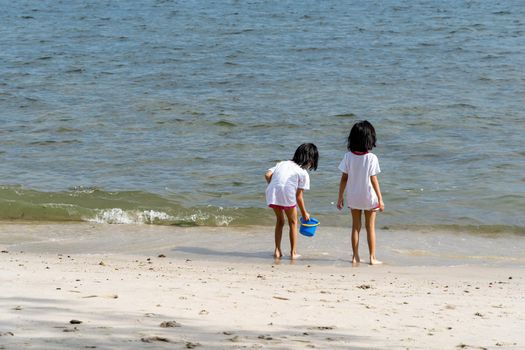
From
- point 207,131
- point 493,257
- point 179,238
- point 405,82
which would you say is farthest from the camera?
point 405,82

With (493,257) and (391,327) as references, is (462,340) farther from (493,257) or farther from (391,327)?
(493,257)

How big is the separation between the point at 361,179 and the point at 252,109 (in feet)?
27.5

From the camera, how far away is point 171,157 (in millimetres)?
14188

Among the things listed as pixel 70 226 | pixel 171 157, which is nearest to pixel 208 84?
pixel 171 157

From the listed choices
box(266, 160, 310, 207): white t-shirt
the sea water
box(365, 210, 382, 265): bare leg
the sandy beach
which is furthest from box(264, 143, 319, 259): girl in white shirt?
the sea water

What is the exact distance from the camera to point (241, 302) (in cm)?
663

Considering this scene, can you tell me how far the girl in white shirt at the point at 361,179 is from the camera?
353 inches

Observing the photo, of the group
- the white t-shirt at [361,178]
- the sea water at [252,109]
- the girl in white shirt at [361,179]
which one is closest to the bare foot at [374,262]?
the girl in white shirt at [361,179]

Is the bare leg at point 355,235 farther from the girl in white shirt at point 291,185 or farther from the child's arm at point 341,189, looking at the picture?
the girl in white shirt at point 291,185

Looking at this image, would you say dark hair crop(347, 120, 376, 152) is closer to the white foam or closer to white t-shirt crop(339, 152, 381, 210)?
white t-shirt crop(339, 152, 381, 210)

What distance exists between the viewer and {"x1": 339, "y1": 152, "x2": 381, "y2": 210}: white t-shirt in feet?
29.7

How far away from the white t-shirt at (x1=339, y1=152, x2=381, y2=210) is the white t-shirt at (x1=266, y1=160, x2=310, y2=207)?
0.41 m

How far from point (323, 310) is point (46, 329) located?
6.28 ft

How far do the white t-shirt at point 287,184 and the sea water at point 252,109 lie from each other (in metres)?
1.96
